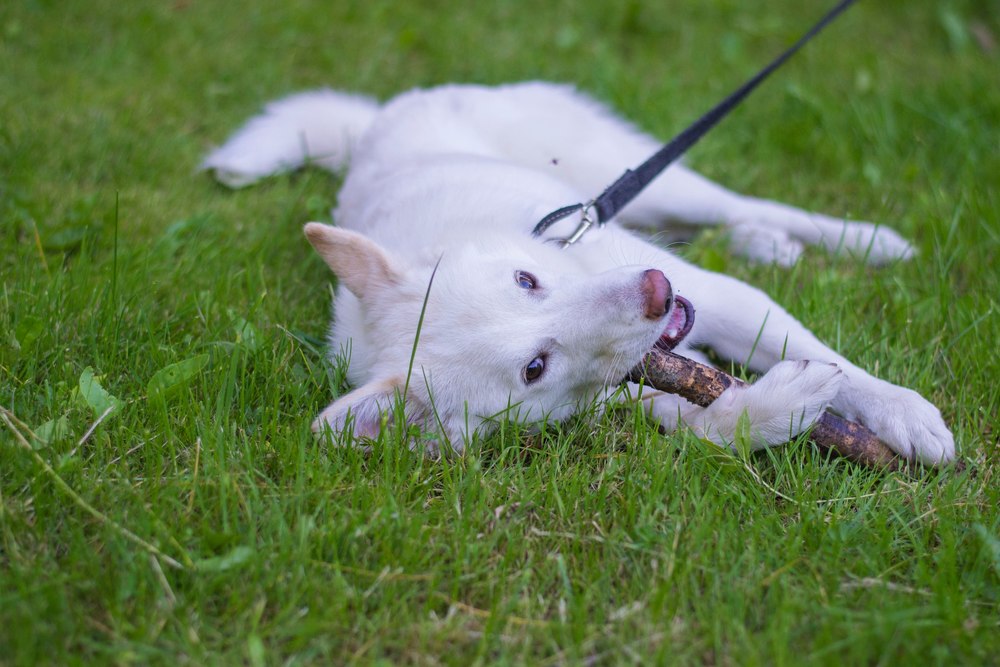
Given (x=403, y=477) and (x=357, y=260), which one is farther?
(x=357, y=260)

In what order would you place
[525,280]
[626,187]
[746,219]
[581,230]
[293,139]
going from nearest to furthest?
1. [525,280]
2. [581,230]
3. [626,187]
4. [746,219]
5. [293,139]

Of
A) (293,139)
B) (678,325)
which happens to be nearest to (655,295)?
(678,325)

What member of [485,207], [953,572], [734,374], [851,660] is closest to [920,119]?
[734,374]

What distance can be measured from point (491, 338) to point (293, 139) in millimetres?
2349

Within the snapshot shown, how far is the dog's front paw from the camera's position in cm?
230

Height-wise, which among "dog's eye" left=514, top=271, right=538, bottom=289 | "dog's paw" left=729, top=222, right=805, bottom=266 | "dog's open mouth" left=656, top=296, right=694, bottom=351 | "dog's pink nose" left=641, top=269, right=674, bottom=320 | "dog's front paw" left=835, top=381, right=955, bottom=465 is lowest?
"dog's paw" left=729, top=222, right=805, bottom=266

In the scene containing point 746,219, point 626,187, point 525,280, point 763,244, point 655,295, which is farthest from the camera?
point 746,219

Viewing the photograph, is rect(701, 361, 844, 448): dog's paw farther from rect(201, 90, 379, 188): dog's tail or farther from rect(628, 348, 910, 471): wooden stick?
rect(201, 90, 379, 188): dog's tail

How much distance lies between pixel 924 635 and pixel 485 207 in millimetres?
1745

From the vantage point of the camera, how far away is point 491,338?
7.49 ft

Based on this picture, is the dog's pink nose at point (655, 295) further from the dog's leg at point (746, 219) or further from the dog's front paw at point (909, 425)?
the dog's leg at point (746, 219)

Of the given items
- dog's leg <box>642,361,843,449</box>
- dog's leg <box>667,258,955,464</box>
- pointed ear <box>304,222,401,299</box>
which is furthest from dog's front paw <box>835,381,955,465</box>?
pointed ear <box>304,222,401,299</box>

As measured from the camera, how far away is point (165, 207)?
373cm

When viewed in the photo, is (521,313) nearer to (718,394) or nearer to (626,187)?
(718,394)
